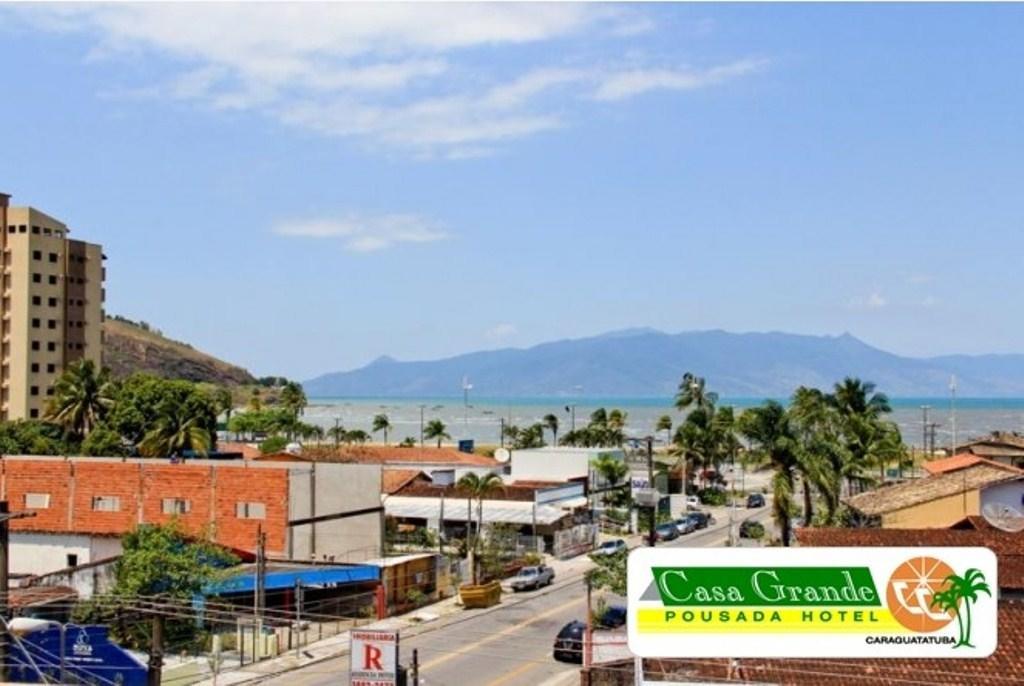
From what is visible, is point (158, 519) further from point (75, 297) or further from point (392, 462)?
point (75, 297)

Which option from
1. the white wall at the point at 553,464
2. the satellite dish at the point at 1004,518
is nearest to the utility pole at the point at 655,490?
the satellite dish at the point at 1004,518

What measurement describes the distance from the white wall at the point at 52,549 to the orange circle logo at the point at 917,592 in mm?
45754

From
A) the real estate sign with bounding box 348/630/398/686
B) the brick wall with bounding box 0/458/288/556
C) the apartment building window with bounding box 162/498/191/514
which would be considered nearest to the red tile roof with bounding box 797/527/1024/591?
the real estate sign with bounding box 348/630/398/686

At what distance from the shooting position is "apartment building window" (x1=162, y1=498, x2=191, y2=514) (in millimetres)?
57778

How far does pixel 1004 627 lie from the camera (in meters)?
28.6

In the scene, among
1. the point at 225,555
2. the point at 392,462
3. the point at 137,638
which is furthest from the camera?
the point at 392,462

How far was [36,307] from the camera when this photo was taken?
136 metres

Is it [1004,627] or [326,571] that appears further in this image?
[326,571]

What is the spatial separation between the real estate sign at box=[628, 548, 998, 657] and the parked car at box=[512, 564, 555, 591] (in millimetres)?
42677

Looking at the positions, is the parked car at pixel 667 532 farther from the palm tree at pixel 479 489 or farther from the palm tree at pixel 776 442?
the palm tree at pixel 776 442

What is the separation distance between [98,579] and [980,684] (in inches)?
1420

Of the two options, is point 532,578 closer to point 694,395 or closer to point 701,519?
point 701,519

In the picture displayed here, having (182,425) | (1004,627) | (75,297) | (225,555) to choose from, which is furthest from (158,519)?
(75,297)

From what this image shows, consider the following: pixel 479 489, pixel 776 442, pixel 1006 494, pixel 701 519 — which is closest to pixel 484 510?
pixel 479 489
